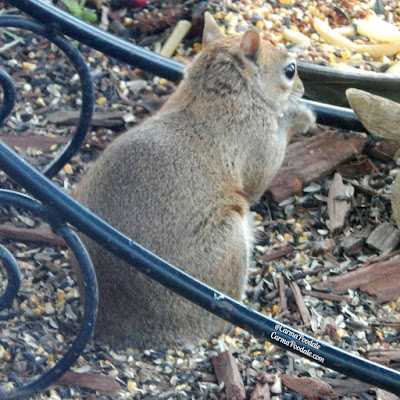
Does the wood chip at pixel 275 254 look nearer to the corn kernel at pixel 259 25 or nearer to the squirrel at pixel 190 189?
the squirrel at pixel 190 189

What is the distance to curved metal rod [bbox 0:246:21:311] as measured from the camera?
10.6 feet

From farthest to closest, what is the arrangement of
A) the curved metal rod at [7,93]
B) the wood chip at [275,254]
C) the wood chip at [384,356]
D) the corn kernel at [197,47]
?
the corn kernel at [197,47], the wood chip at [275,254], the curved metal rod at [7,93], the wood chip at [384,356]

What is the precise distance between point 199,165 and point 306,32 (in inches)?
90.0

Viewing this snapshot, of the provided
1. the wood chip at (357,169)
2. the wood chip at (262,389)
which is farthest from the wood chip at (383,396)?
the wood chip at (357,169)

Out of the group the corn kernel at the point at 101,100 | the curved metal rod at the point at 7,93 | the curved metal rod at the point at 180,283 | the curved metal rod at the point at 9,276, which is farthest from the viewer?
the corn kernel at the point at 101,100

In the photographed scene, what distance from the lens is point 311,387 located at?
11.3 ft

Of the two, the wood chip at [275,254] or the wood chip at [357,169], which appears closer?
the wood chip at [275,254]

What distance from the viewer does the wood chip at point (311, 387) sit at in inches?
135

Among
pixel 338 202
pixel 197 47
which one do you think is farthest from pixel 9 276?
pixel 197 47

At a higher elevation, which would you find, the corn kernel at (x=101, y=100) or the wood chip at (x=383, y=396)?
the corn kernel at (x=101, y=100)

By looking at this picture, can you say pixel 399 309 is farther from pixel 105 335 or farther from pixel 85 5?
pixel 85 5

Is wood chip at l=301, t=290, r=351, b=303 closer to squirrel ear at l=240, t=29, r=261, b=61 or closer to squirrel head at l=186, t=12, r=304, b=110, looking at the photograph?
squirrel head at l=186, t=12, r=304, b=110

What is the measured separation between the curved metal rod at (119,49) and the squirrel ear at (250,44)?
18.4 inches

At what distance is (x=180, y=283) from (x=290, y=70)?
70.1 inches
